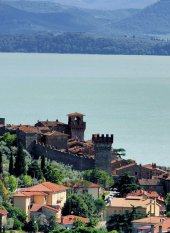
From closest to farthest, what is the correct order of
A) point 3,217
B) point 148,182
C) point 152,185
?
point 3,217 → point 152,185 → point 148,182

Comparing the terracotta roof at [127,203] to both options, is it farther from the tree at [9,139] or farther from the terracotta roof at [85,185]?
the tree at [9,139]

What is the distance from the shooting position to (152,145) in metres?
58.8

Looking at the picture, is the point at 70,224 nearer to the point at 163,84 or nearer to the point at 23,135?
the point at 23,135

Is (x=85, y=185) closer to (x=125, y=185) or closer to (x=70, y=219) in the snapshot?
(x=125, y=185)

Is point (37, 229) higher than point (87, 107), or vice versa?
point (87, 107)

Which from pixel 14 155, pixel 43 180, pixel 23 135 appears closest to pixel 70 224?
A: pixel 43 180

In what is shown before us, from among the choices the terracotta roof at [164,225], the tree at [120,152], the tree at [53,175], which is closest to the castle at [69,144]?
the tree at [120,152]

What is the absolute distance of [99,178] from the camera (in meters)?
39.0

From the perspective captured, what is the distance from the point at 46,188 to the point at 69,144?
Result: 1040cm

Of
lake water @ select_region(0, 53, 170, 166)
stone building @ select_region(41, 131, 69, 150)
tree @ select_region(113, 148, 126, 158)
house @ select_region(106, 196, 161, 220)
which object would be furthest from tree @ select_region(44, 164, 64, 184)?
lake water @ select_region(0, 53, 170, 166)

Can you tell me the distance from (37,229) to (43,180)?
6.70 m

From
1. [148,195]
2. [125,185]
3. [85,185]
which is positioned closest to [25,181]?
[85,185]

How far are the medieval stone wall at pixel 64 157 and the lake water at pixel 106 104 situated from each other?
8.56 m

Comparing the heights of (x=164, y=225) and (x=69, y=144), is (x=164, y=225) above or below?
below
